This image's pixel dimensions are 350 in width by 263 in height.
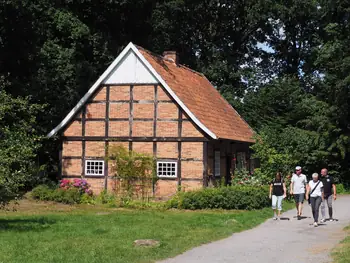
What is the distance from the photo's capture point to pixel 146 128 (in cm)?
2639

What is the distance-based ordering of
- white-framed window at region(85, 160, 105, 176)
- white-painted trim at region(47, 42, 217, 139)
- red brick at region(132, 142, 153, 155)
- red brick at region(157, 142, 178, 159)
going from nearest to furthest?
white-painted trim at region(47, 42, 217, 139) → red brick at region(157, 142, 178, 159) → red brick at region(132, 142, 153, 155) → white-framed window at region(85, 160, 105, 176)

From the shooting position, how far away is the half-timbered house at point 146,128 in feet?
83.7

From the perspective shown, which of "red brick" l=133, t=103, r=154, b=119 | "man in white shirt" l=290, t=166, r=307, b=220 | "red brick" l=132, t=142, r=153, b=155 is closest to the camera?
"man in white shirt" l=290, t=166, r=307, b=220

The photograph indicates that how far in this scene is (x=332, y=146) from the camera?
3369 cm

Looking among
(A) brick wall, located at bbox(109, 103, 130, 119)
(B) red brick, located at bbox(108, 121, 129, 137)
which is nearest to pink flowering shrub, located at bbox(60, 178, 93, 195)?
(B) red brick, located at bbox(108, 121, 129, 137)

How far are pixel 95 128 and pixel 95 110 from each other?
A: 0.87 m

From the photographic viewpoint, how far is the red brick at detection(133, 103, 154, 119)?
1040 inches

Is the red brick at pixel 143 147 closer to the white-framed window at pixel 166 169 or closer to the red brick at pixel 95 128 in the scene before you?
the white-framed window at pixel 166 169

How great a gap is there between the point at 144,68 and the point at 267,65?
24197 millimetres

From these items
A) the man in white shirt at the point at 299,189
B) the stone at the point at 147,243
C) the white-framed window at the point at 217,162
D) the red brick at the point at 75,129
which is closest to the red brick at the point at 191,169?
the white-framed window at the point at 217,162

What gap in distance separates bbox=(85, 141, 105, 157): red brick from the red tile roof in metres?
4.48

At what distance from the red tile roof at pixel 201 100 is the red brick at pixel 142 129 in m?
2.03

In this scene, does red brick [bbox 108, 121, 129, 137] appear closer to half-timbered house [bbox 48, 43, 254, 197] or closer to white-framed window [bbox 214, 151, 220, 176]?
half-timbered house [bbox 48, 43, 254, 197]

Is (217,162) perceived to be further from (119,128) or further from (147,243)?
(147,243)
